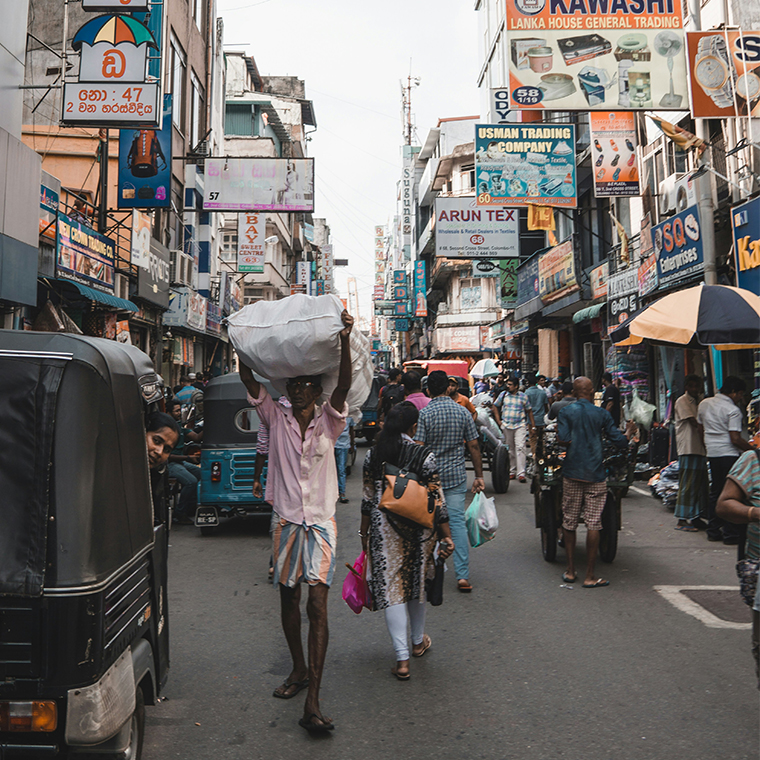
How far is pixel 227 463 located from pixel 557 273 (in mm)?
16360

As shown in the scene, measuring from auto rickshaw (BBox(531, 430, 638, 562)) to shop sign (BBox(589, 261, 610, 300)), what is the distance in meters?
13.5

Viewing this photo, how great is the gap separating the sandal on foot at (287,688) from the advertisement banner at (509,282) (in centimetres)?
2827

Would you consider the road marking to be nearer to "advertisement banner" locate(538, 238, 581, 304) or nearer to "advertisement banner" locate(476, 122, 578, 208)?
"advertisement banner" locate(476, 122, 578, 208)

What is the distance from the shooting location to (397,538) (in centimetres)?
498

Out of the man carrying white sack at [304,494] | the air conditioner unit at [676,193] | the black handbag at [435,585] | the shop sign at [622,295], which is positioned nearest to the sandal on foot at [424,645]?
the black handbag at [435,585]

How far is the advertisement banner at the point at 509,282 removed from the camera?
1254 inches

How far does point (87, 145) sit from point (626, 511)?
1612cm

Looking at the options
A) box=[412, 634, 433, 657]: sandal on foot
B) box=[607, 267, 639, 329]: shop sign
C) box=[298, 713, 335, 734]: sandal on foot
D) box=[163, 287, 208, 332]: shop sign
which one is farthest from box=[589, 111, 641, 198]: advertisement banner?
box=[298, 713, 335, 734]: sandal on foot

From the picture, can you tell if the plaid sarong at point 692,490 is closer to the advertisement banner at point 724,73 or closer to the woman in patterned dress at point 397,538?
the woman in patterned dress at point 397,538

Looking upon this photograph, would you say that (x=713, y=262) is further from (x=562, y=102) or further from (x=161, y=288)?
(x=161, y=288)

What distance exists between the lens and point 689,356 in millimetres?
15703

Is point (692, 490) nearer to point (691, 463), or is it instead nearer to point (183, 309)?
point (691, 463)

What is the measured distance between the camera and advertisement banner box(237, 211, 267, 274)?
29.6 metres

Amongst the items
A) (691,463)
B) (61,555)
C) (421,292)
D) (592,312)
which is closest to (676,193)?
(592,312)
